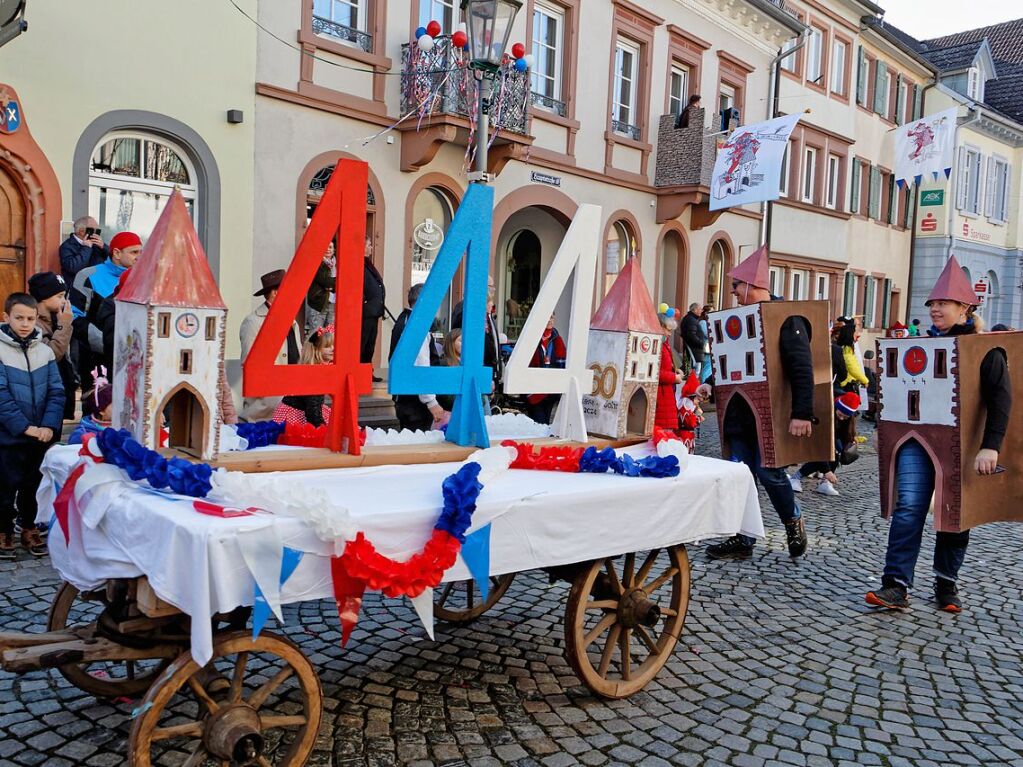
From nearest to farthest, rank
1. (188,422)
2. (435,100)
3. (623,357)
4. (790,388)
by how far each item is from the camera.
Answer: (188,422), (623,357), (790,388), (435,100)

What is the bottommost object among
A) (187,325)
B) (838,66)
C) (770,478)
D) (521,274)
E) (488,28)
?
(770,478)

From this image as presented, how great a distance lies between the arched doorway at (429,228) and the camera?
13156mm

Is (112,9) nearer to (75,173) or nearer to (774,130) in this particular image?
(75,173)

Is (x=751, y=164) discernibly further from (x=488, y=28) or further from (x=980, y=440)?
(x=980, y=440)

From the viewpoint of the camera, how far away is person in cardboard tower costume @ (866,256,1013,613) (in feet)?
15.9

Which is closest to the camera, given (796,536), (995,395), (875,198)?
(995,395)

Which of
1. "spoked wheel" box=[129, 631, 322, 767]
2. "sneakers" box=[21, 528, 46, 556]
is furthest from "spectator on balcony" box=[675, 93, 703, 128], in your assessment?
"spoked wheel" box=[129, 631, 322, 767]

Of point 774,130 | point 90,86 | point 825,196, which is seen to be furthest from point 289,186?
point 825,196

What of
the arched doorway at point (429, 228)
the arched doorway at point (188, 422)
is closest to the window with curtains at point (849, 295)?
the arched doorway at point (429, 228)

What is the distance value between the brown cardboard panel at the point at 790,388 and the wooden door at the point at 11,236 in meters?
7.14

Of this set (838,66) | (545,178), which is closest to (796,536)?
(545,178)

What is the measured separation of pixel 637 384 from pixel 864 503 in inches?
216

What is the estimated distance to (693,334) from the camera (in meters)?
15.0

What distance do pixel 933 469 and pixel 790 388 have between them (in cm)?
108
